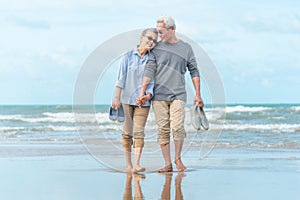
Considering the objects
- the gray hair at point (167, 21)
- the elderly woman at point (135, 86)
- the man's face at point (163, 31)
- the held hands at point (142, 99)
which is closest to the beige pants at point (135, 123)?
the elderly woman at point (135, 86)

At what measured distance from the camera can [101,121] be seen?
7.70 meters

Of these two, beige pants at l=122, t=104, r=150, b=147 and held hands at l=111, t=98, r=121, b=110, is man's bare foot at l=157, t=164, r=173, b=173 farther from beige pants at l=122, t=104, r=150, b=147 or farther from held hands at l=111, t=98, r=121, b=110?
held hands at l=111, t=98, r=121, b=110

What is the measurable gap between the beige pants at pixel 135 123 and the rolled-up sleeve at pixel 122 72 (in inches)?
8.9

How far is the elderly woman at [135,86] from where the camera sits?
6605 millimetres

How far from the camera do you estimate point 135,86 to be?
669 centimetres

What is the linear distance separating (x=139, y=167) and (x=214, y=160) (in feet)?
5.76

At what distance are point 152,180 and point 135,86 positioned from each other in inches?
42.1

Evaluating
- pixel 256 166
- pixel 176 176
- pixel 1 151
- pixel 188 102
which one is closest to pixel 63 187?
pixel 176 176

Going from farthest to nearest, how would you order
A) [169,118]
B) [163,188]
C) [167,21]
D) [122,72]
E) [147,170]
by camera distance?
1. [147,170]
2. [169,118]
3. [122,72]
4. [167,21]
5. [163,188]

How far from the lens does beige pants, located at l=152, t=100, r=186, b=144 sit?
261 inches

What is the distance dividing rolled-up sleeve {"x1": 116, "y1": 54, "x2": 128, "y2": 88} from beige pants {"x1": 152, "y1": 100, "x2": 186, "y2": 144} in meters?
0.38

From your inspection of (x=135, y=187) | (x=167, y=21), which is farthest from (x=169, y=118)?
(x=135, y=187)

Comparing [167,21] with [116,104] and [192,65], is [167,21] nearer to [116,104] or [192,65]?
[192,65]

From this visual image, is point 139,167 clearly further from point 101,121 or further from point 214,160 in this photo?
point 214,160
